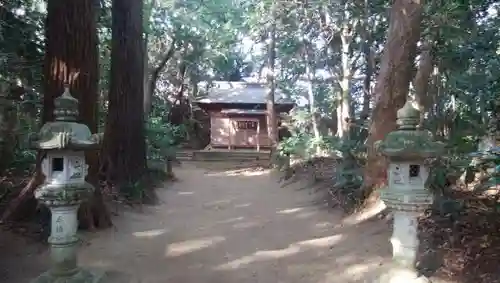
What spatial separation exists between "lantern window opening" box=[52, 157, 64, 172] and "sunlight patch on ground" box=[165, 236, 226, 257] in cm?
214

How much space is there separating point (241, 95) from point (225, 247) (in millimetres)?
21489

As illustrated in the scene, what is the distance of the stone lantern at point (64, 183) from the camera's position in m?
3.83

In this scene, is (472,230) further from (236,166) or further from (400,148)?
(236,166)

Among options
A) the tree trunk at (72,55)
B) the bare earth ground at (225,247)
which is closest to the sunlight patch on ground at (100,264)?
the bare earth ground at (225,247)

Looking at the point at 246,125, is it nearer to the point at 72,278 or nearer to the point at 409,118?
→ the point at 409,118

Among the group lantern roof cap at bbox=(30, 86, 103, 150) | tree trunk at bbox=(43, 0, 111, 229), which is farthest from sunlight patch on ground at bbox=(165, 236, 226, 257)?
lantern roof cap at bbox=(30, 86, 103, 150)

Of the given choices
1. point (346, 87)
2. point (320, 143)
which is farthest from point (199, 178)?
point (346, 87)

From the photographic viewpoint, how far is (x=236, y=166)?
21.3 meters

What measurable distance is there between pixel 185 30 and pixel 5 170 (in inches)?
575

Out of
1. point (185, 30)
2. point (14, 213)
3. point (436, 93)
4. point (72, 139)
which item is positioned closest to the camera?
point (72, 139)

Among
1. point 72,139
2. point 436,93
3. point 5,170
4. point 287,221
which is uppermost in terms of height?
point 436,93

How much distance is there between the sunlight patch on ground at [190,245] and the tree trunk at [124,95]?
3.62 metres

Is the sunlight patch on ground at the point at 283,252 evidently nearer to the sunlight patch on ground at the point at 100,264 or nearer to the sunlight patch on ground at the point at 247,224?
the sunlight patch on ground at the point at 100,264

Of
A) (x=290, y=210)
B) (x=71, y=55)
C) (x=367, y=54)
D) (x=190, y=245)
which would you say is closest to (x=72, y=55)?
(x=71, y=55)
